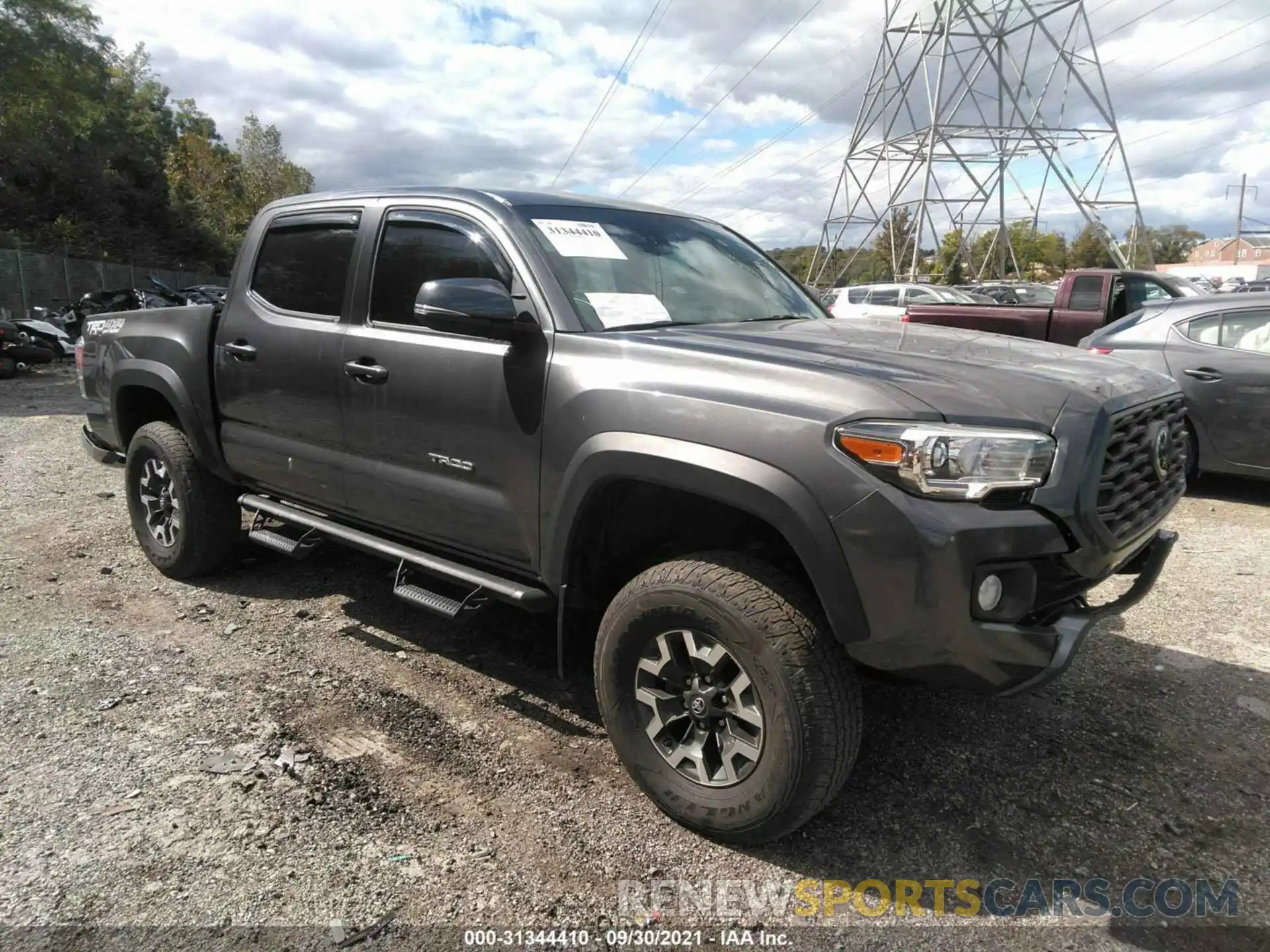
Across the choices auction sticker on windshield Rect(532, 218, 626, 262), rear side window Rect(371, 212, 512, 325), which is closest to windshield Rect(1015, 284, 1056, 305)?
auction sticker on windshield Rect(532, 218, 626, 262)

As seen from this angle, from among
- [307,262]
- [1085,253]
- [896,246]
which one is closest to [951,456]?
[307,262]

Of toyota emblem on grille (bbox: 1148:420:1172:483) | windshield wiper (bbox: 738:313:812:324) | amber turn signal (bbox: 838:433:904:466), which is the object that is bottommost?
toyota emblem on grille (bbox: 1148:420:1172:483)

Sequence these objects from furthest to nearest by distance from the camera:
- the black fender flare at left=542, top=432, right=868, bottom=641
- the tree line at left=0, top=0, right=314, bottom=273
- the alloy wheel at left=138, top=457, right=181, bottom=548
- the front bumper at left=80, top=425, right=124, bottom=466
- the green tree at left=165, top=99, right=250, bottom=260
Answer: the green tree at left=165, top=99, right=250, bottom=260, the tree line at left=0, top=0, right=314, bottom=273, the front bumper at left=80, top=425, right=124, bottom=466, the alloy wheel at left=138, top=457, right=181, bottom=548, the black fender flare at left=542, top=432, right=868, bottom=641

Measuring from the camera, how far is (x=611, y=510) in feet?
9.41

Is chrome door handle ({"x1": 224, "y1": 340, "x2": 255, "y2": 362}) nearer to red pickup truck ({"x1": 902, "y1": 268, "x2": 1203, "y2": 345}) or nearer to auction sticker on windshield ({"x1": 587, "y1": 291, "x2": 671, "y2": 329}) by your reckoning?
auction sticker on windshield ({"x1": 587, "y1": 291, "x2": 671, "y2": 329})

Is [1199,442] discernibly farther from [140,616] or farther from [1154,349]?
[140,616]

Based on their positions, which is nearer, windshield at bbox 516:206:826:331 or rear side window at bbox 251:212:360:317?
windshield at bbox 516:206:826:331

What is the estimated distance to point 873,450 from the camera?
7.33ft

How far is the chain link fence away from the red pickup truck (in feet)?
85.0

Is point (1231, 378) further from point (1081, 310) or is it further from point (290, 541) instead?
point (290, 541)

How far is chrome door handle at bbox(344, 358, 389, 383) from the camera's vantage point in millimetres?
3434

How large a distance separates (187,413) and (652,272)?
2.59m

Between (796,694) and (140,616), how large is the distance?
3.45 metres

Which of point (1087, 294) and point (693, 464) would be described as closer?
point (693, 464)
